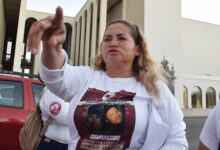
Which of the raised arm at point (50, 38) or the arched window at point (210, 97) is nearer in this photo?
the raised arm at point (50, 38)

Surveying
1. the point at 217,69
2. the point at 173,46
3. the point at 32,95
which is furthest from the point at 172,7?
the point at 32,95

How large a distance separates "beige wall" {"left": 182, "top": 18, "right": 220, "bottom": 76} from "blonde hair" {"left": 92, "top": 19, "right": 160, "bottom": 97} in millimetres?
36888

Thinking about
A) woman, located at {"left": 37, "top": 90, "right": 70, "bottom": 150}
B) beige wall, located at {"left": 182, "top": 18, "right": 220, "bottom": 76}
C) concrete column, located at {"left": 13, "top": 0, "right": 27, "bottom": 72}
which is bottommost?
woman, located at {"left": 37, "top": 90, "right": 70, "bottom": 150}

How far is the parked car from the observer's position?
8.82 ft

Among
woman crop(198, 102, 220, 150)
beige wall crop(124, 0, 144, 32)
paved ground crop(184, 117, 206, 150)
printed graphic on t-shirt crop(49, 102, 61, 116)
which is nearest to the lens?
woman crop(198, 102, 220, 150)

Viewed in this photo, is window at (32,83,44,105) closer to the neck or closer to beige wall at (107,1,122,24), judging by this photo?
the neck

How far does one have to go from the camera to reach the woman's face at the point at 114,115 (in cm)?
123

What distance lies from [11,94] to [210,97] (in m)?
31.0

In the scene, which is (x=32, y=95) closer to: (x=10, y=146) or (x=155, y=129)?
(x=10, y=146)

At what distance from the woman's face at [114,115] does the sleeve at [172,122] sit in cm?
29

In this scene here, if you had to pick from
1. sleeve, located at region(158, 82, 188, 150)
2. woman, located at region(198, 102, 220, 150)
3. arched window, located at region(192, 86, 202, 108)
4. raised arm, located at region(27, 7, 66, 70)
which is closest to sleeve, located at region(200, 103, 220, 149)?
woman, located at region(198, 102, 220, 150)

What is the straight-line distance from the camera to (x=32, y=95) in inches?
122

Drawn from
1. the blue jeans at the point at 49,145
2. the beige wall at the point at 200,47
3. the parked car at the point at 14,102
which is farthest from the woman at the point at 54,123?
the beige wall at the point at 200,47

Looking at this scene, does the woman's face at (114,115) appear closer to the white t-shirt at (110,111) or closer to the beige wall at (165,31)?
the white t-shirt at (110,111)
